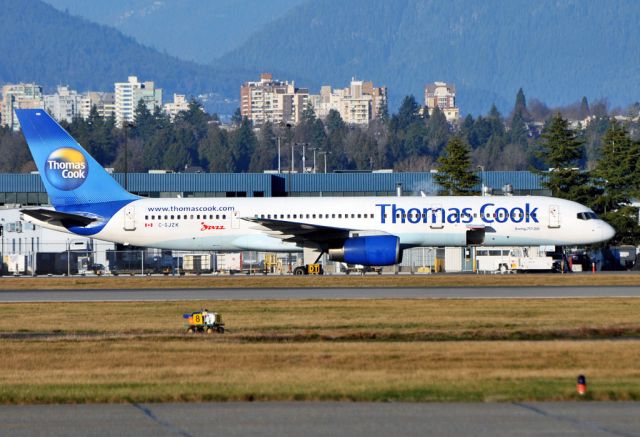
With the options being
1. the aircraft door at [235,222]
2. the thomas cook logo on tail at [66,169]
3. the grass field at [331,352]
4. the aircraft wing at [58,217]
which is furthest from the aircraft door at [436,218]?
the grass field at [331,352]

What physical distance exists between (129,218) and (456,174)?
123 feet

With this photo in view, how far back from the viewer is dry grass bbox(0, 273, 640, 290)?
167 feet

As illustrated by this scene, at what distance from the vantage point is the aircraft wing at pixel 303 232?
59.1 m

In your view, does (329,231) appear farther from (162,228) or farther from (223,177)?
(223,177)

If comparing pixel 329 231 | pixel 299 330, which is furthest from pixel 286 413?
pixel 329 231

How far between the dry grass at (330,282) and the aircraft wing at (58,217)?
11.0 ft

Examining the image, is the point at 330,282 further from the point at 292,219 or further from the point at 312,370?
the point at 312,370

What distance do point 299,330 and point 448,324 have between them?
3956mm

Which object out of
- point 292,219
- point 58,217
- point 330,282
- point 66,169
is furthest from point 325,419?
point 66,169

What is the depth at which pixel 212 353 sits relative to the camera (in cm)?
2662

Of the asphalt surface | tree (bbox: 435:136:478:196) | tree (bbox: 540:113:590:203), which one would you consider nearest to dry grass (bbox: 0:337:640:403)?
the asphalt surface

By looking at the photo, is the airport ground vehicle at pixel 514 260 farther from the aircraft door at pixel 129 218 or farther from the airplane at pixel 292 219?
the aircraft door at pixel 129 218

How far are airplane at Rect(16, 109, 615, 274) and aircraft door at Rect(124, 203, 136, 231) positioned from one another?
5 cm

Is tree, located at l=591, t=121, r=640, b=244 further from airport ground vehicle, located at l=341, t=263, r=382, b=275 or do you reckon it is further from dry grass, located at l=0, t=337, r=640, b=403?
dry grass, located at l=0, t=337, r=640, b=403
